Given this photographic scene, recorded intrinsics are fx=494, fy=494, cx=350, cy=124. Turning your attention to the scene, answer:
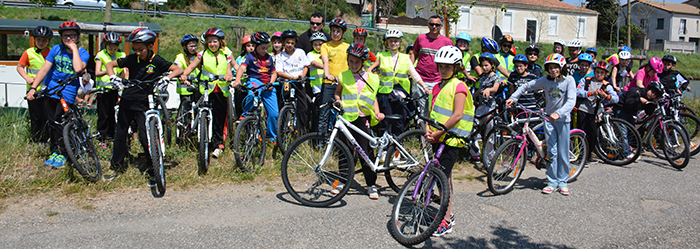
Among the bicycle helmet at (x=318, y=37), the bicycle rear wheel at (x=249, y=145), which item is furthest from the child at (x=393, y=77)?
the bicycle rear wheel at (x=249, y=145)

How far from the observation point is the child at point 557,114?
6406mm

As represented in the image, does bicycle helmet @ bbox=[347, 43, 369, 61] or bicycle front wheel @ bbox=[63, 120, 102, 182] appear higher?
bicycle helmet @ bbox=[347, 43, 369, 61]

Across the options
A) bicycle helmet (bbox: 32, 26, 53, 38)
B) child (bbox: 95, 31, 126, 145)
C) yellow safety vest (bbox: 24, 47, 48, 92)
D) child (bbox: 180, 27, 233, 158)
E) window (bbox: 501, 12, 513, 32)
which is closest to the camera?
bicycle helmet (bbox: 32, 26, 53, 38)

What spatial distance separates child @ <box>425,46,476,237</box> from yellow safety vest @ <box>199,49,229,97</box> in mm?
3381

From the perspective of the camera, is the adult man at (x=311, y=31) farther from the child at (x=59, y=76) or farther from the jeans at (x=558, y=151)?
the jeans at (x=558, y=151)

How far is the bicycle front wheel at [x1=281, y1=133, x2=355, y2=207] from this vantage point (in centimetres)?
532

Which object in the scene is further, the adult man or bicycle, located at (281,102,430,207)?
the adult man

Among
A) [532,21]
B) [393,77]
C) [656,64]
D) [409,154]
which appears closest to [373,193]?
[409,154]

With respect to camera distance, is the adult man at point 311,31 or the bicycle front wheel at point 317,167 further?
the adult man at point 311,31

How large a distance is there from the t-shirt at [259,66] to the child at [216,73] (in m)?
0.30

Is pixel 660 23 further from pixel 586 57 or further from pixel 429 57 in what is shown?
pixel 429 57

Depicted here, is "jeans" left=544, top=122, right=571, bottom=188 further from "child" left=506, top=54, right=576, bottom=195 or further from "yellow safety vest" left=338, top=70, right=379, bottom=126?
"yellow safety vest" left=338, top=70, right=379, bottom=126

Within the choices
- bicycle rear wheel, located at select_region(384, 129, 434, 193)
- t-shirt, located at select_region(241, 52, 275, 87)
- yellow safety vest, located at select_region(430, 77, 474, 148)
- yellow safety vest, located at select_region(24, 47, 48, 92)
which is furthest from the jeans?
yellow safety vest, located at select_region(24, 47, 48, 92)

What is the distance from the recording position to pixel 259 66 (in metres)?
7.43
